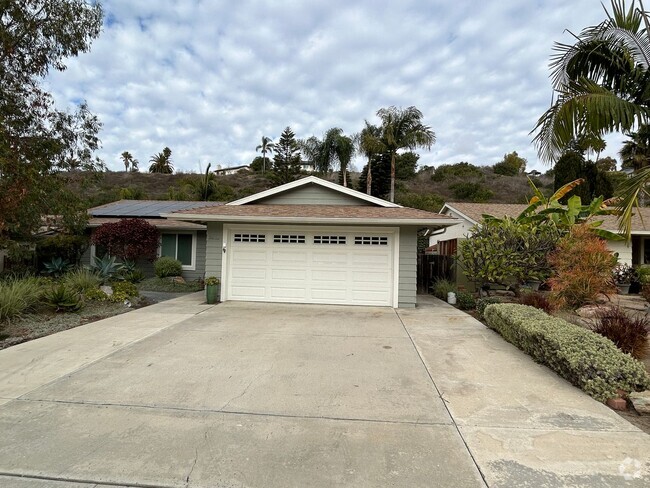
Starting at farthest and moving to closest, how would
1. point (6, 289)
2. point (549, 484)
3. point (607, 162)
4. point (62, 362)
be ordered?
1. point (607, 162)
2. point (6, 289)
3. point (62, 362)
4. point (549, 484)

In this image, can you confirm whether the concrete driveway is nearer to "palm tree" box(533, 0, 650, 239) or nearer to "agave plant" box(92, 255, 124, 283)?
"palm tree" box(533, 0, 650, 239)

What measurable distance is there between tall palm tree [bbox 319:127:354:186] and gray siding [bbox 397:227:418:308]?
17.2 meters

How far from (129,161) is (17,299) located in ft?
210

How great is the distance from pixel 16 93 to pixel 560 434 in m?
14.3

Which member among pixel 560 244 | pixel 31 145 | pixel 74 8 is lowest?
pixel 560 244

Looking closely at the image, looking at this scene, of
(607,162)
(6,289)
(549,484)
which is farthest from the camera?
(607,162)

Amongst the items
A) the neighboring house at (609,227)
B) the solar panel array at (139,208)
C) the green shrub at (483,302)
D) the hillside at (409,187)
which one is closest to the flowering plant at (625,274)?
the neighboring house at (609,227)

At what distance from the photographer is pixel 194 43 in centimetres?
1018

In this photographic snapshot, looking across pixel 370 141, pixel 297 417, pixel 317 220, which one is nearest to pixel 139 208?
pixel 317 220

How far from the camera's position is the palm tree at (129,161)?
2454 inches

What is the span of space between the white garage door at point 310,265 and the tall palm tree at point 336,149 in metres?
17.1

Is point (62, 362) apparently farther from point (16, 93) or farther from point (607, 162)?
point (607, 162)

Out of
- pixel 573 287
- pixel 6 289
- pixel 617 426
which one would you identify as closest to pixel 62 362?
pixel 6 289

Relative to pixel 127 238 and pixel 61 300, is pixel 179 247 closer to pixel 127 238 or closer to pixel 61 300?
pixel 127 238
